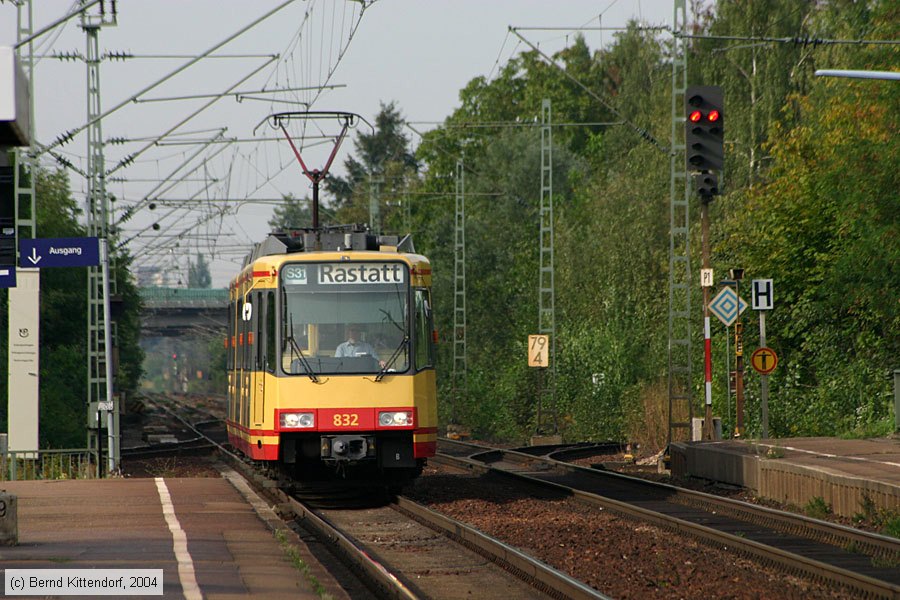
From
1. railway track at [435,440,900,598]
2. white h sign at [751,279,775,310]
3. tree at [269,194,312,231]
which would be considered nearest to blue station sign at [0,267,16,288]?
railway track at [435,440,900,598]

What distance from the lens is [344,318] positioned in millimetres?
18516

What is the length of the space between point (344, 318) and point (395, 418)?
1.43m

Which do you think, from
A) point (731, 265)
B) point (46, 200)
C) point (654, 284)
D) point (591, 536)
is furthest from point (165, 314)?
point (591, 536)

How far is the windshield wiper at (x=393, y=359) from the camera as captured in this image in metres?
18.3

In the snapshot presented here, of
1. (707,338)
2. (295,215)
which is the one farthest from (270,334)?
(295,215)

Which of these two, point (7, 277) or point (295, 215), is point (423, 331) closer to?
point (7, 277)

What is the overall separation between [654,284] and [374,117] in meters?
70.3

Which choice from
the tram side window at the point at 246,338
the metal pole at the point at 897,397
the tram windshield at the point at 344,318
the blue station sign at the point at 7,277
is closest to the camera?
the tram windshield at the point at 344,318

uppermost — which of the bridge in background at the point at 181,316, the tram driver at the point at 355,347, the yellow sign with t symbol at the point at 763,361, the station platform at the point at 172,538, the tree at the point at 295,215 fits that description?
the tree at the point at 295,215

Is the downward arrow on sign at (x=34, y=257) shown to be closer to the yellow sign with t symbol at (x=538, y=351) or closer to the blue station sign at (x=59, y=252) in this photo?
the blue station sign at (x=59, y=252)

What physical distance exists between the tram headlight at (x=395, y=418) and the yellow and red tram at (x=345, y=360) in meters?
0.01

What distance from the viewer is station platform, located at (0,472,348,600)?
36.2 feet

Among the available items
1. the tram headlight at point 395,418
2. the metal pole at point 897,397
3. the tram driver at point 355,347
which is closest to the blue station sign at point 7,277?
the tram driver at point 355,347

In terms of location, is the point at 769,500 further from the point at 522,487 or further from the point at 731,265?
the point at 731,265
